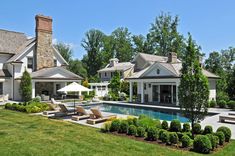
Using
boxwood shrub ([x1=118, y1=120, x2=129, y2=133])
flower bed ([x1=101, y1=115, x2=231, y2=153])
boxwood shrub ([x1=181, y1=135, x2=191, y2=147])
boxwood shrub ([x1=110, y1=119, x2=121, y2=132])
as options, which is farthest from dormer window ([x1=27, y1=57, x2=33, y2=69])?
boxwood shrub ([x1=181, y1=135, x2=191, y2=147])

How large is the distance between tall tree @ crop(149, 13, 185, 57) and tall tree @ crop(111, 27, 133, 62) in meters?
10.9

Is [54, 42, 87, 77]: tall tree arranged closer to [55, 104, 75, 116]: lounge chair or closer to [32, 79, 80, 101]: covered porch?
[32, 79, 80, 101]: covered porch

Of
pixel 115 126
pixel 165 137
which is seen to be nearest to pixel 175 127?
pixel 165 137

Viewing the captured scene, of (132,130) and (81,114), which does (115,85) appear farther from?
(132,130)

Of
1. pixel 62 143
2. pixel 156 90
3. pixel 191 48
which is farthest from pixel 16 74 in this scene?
pixel 191 48

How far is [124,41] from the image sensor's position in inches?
3145

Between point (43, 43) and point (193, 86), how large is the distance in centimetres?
2916

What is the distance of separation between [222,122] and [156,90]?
1409 cm

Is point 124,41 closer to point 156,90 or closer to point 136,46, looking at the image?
point 136,46

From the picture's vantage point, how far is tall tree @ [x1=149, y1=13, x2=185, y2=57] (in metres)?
65.4

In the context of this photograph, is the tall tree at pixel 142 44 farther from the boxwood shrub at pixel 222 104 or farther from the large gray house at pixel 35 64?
the boxwood shrub at pixel 222 104

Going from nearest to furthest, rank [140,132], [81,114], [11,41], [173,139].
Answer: [173,139]
[140,132]
[81,114]
[11,41]

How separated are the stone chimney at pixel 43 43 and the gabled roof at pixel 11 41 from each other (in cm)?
425

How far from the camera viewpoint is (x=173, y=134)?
995 centimetres
